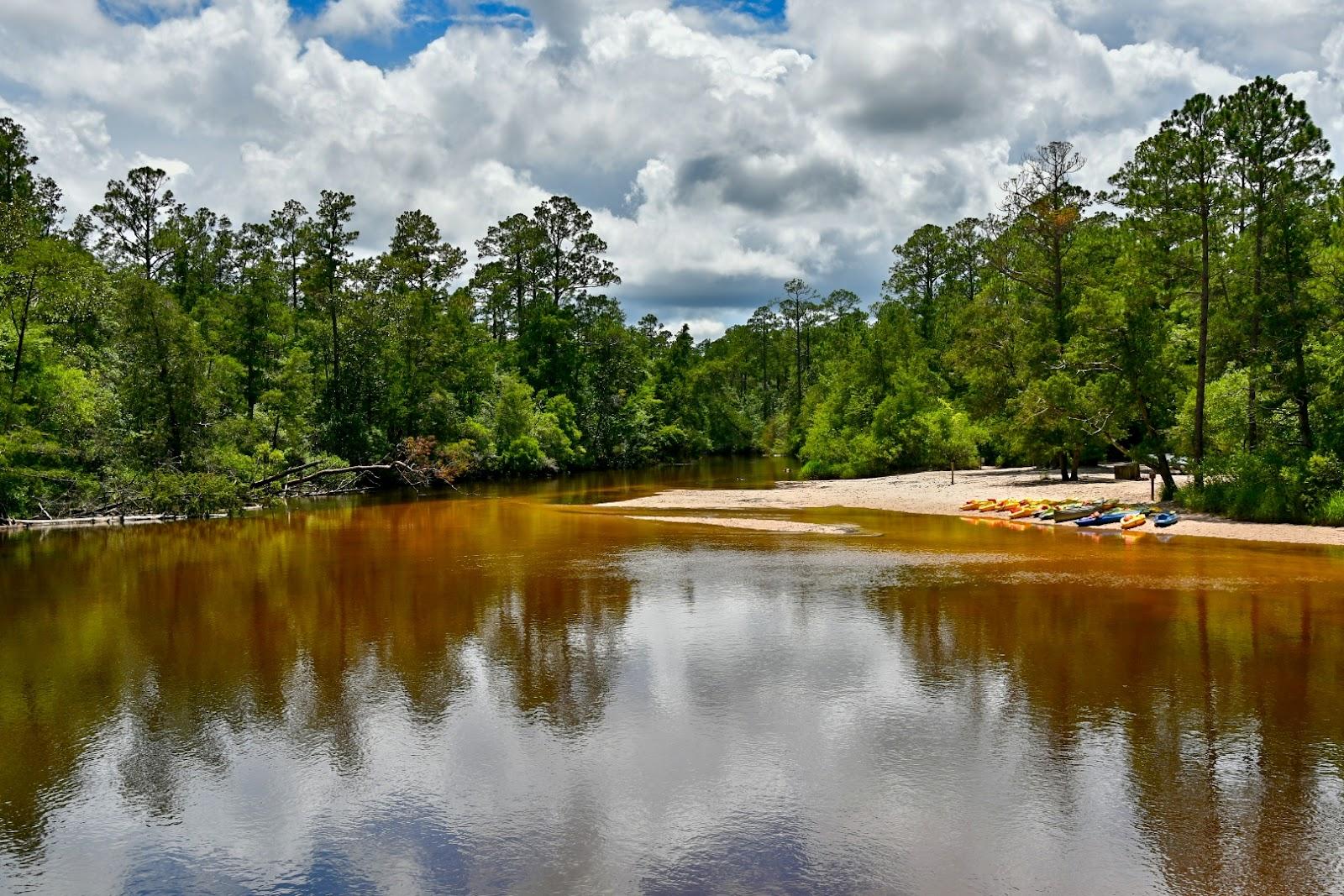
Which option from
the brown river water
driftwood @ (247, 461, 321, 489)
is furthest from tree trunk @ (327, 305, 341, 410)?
the brown river water

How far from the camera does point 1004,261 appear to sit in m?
42.7

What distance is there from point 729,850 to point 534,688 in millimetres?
5040

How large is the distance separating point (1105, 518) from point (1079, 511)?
4.52ft

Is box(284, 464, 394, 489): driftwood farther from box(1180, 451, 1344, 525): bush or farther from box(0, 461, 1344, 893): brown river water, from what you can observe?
box(1180, 451, 1344, 525): bush

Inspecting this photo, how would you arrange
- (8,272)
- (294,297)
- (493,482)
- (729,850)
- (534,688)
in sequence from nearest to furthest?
(729,850) → (534,688) → (8,272) → (493,482) → (294,297)

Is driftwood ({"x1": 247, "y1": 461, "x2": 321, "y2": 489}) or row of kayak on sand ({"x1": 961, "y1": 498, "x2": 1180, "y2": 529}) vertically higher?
driftwood ({"x1": 247, "y1": 461, "x2": 321, "y2": 489})

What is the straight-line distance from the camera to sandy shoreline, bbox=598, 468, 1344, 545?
2430 centimetres

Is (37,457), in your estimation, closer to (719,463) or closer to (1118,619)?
(1118,619)

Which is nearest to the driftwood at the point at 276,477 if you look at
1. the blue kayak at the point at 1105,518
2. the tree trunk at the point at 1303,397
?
the blue kayak at the point at 1105,518

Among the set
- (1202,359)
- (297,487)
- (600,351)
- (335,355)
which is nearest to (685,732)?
(1202,359)

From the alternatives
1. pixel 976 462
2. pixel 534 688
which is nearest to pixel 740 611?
pixel 534 688

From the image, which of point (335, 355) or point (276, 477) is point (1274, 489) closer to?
point (276, 477)

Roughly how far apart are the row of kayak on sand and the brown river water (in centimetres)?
622

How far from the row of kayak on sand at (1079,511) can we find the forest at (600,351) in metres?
2.14
